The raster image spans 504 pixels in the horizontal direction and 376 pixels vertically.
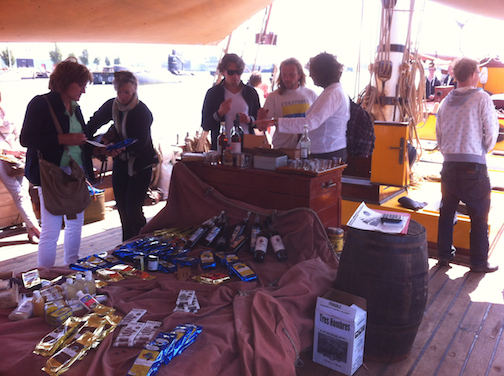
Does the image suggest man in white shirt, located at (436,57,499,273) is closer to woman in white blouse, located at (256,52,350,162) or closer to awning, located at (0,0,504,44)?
awning, located at (0,0,504,44)

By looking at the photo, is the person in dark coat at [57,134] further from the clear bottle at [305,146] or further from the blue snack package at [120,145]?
the clear bottle at [305,146]

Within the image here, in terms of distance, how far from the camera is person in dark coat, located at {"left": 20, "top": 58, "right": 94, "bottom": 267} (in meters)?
2.79

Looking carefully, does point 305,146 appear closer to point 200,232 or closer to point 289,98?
point 289,98

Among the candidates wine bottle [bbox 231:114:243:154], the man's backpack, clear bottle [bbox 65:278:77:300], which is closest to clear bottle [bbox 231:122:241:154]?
wine bottle [bbox 231:114:243:154]

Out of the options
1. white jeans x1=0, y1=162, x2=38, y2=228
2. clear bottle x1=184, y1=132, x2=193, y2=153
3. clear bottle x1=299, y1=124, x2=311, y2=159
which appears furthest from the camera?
clear bottle x1=184, y1=132, x2=193, y2=153

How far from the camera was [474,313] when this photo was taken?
9.07 feet

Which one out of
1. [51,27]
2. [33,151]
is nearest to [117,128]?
[33,151]

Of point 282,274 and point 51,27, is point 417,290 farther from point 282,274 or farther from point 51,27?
point 51,27

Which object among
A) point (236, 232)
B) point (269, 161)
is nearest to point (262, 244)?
point (236, 232)

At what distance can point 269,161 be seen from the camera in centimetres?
282

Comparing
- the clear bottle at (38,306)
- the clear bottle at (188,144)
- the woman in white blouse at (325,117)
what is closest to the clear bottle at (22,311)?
the clear bottle at (38,306)

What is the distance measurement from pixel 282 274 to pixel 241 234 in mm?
463

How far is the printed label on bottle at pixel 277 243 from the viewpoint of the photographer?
8.33 ft

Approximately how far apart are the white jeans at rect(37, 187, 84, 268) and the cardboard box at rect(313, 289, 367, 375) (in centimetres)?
189
